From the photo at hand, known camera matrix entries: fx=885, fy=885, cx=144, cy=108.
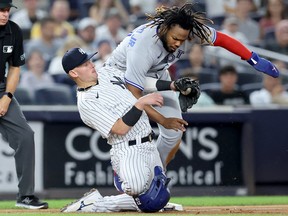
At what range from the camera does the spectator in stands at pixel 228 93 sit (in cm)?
1128

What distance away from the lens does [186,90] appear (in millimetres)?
7113

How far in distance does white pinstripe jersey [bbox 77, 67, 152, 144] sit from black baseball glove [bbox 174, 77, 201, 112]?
340 mm

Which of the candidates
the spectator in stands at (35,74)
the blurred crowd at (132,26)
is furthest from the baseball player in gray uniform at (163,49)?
the spectator in stands at (35,74)

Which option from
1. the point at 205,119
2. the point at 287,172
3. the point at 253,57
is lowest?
the point at 287,172

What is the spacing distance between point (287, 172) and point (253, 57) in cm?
310

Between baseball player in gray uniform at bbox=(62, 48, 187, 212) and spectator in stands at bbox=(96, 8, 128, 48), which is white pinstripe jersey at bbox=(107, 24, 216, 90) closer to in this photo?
baseball player in gray uniform at bbox=(62, 48, 187, 212)

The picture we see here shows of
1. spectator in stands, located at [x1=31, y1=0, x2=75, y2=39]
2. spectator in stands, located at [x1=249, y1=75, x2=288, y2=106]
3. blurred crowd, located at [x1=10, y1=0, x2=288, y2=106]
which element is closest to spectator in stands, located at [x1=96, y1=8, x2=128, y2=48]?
blurred crowd, located at [x1=10, y1=0, x2=288, y2=106]

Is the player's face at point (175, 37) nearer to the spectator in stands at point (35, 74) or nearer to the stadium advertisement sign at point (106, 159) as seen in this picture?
the stadium advertisement sign at point (106, 159)

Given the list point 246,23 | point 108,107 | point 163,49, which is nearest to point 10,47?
point 108,107

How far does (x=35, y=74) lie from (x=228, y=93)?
2568mm

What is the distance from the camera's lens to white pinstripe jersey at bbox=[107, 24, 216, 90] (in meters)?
7.10

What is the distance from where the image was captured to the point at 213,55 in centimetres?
1281

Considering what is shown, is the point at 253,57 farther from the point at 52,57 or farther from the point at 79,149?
the point at 52,57

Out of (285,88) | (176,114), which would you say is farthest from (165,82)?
(285,88)
